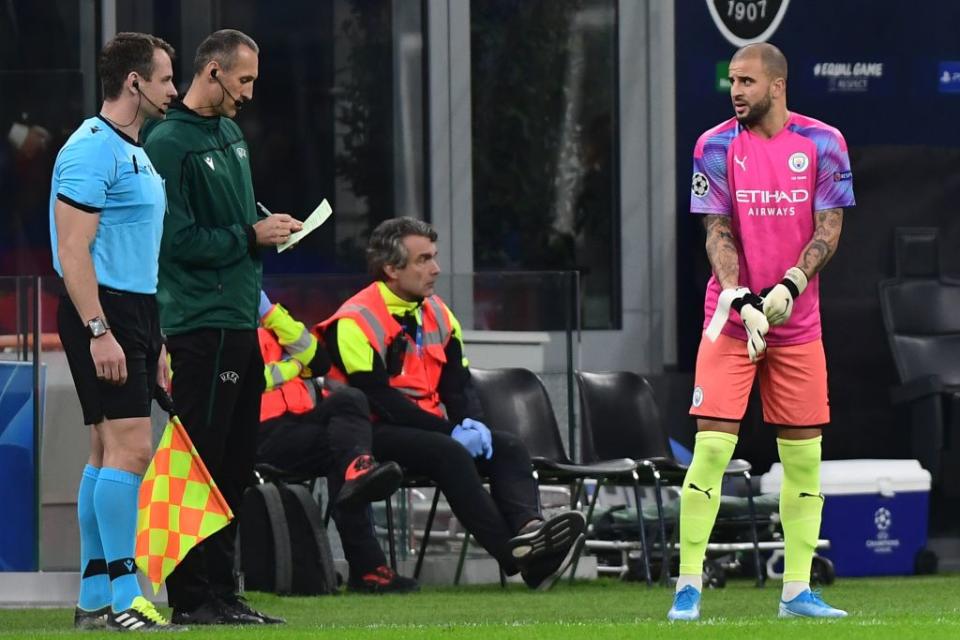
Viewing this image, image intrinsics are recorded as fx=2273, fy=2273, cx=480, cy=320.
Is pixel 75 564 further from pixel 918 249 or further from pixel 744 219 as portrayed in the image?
pixel 918 249

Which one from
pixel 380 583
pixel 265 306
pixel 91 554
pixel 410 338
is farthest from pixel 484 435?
pixel 91 554

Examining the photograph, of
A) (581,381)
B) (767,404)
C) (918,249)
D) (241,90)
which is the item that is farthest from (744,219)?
(918,249)

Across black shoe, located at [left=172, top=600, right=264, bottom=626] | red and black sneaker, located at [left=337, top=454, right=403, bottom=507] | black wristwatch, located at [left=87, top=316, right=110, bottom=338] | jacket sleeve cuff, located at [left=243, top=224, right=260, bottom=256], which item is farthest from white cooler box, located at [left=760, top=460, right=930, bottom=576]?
black wristwatch, located at [left=87, top=316, right=110, bottom=338]

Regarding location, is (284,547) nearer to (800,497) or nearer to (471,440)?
(471,440)

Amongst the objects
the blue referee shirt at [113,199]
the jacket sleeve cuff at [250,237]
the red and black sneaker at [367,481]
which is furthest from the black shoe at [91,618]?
the red and black sneaker at [367,481]

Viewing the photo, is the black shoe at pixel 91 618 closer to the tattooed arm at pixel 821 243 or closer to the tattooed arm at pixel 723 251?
the tattooed arm at pixel 723 251

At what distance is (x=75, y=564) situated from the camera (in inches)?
342

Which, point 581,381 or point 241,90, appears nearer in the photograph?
point 241,90

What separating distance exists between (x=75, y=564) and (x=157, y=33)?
4409mm

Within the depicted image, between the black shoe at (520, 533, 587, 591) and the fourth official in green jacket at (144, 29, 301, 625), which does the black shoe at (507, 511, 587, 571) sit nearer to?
the black shoe at (520, 533, 587, 591)

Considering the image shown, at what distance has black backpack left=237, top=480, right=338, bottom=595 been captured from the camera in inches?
357

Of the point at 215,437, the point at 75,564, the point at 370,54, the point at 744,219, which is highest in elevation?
the point at 370,54

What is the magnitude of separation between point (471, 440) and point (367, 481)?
24.9 inches

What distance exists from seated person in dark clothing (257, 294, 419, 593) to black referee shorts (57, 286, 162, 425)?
2583mm
